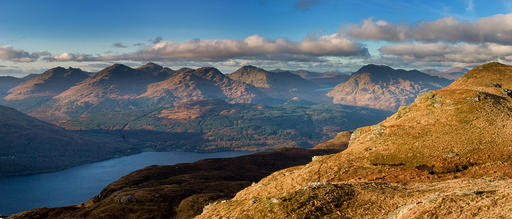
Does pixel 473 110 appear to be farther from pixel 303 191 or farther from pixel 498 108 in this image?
pixel 303 191

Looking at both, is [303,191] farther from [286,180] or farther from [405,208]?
[286,180]

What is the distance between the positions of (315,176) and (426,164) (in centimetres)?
2328

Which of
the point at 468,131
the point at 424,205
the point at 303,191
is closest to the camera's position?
the point at 424,205

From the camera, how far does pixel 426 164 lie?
2534 inches

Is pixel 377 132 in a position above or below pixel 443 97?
below

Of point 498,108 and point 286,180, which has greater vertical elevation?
point 498,108

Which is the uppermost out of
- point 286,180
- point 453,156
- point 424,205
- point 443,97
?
point 443,97

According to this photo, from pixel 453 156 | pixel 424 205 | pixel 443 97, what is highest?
pixel 443 97

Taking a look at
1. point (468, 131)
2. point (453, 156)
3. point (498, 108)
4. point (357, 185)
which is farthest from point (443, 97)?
point (357, 185)

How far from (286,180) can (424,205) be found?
36820mm

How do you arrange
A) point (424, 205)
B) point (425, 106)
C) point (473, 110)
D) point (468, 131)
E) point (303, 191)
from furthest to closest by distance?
point (425, 106) < point (473, 110) < point (468, 131) < point (303, 191) < point (424, 205)

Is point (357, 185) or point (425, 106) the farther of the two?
point (425, 106)

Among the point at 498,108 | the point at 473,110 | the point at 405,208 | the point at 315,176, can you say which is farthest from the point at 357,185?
the point at 498,108

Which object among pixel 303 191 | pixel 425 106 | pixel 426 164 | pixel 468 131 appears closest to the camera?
pixel 303 191
